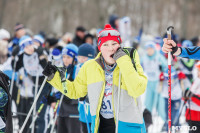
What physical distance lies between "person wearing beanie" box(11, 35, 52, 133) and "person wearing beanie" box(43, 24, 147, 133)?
2.36 m

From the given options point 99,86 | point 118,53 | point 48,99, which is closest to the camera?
point 118,53

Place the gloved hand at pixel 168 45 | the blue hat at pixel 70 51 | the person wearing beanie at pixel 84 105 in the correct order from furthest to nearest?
the blue hat at pixel 70 51 → the person wearing beanie at pixel 84 105 → the gloved hand at pixel 168 45

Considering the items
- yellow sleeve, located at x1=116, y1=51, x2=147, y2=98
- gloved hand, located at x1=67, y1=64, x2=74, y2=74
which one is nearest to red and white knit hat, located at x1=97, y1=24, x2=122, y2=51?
yellow sleeve, located at x1=116, y1=51, x2=147, y2=98

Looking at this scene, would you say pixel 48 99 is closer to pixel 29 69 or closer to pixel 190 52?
pixel 29 69

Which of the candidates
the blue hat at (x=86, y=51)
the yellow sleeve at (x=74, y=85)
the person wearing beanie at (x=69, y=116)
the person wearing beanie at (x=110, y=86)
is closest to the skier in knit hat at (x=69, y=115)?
the person wearing beanie at (x=69, y=116)

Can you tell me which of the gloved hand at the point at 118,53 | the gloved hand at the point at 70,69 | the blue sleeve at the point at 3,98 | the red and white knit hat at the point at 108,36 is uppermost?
the red and white knit hat at the point at 108,36

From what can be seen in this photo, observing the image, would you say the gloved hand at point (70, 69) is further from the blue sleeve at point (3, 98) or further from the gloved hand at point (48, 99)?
the blue sleeve at point (3, 98)

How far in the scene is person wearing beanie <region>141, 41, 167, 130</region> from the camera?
7.32 metres

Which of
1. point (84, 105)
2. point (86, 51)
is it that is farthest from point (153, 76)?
point (84, 105)

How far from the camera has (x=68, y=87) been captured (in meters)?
3.34

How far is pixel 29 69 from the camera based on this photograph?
5793mm

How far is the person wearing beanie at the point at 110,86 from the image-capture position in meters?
3.03

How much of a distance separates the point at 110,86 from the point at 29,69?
2.97 meters

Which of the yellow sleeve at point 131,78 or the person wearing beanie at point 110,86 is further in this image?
the person wearing beanie at point 110,86
